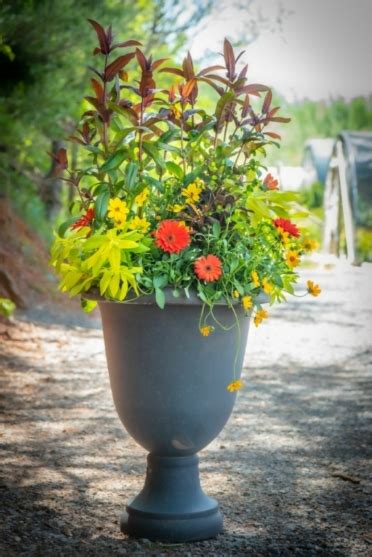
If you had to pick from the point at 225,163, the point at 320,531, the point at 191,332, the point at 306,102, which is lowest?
the point at 320,531

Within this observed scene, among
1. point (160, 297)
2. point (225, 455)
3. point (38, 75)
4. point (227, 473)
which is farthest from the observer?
point (38, 75)

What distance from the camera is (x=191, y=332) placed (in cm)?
267

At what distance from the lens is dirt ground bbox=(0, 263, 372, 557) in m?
2.86

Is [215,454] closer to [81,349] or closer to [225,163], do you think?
[225,163]

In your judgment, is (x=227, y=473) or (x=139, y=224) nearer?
(x=139, y=224)

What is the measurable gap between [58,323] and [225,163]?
513 cm

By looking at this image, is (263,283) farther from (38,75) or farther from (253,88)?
(38,75)

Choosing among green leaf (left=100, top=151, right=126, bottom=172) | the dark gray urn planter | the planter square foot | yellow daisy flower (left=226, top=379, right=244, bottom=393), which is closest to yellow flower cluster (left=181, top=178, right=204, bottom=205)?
green leaf (left=100, top=151, right=126, bottom=172)

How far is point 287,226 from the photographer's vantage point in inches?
111

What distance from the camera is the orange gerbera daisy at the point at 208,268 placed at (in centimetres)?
260

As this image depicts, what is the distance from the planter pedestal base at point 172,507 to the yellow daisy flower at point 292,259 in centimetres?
78

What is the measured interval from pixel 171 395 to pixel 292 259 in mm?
639

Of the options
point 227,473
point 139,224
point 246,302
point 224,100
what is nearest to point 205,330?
point 246,302

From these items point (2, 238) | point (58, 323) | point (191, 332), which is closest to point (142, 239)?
point (191, 332)
